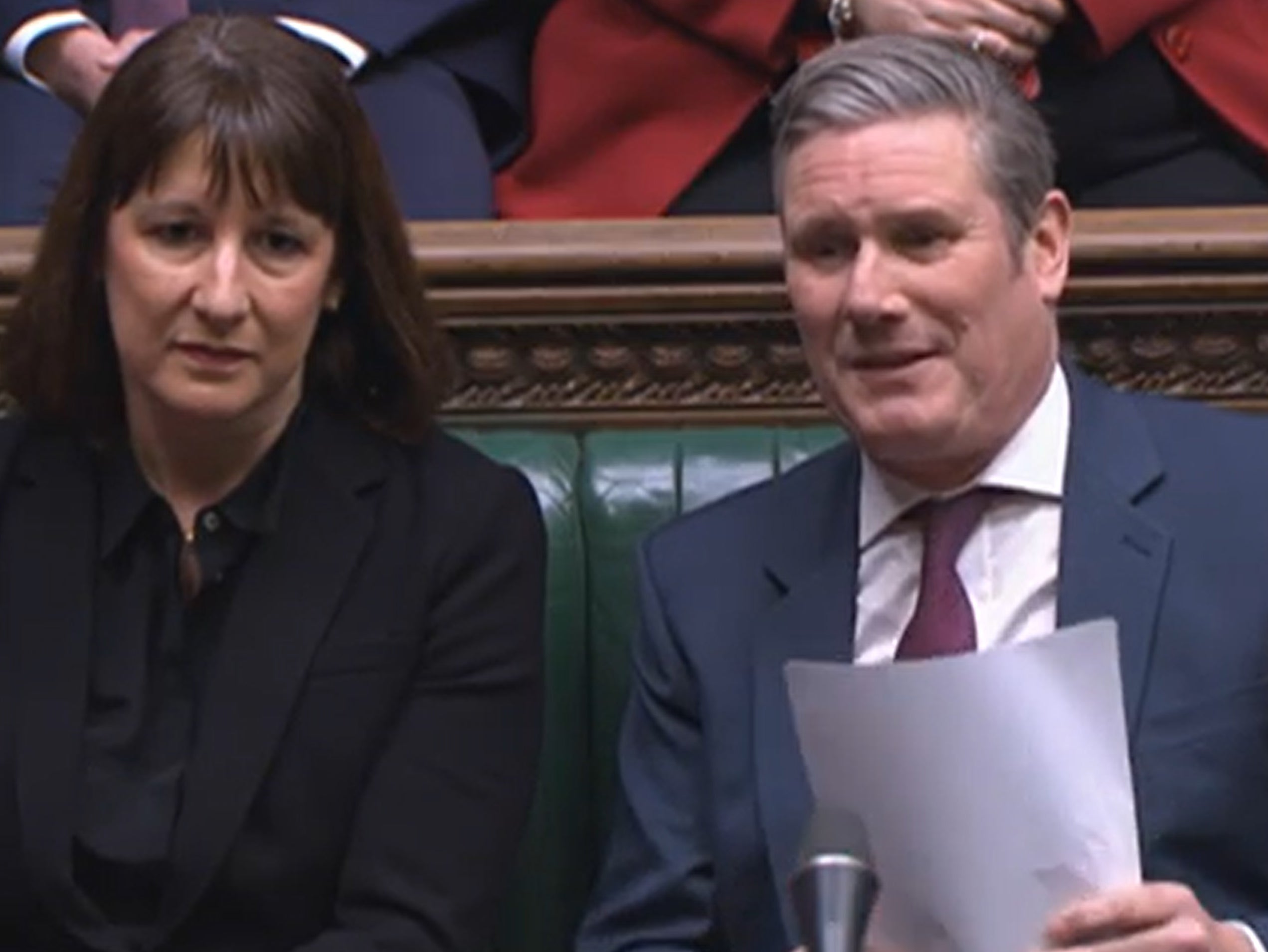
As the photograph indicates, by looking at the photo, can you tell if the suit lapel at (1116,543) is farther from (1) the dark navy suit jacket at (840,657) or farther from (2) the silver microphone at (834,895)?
(2) the silver microphone at (834,895)

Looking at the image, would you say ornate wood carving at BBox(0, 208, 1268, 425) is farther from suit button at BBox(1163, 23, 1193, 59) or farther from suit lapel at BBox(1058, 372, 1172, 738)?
suit lapel at BBox(1058, 372, 1172, 738)

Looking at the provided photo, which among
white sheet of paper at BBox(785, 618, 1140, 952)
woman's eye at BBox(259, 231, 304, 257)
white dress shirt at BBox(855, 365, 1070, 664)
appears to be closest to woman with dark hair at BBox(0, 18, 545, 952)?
woman's eye at BBox(259, 231, 304, 257)

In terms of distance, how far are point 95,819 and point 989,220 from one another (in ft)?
2.10

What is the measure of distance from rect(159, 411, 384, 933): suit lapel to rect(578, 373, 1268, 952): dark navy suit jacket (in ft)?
0.64

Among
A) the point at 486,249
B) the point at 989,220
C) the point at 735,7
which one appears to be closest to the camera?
the point at 989,220

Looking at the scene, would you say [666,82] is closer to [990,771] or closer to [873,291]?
[873,291]

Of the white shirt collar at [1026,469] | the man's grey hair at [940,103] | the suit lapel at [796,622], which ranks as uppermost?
the man's grey hair at [940,103]

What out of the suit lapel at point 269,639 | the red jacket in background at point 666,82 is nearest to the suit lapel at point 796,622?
the suit lapel at point 269,639

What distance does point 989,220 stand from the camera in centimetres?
168

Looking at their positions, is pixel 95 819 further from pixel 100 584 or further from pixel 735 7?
pixel 735 7

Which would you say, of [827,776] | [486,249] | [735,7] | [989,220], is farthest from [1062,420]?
[735,7]

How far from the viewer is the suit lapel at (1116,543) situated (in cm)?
167

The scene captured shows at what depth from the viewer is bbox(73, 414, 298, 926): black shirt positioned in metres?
1.80

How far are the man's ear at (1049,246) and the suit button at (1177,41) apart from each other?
652 millimetres
